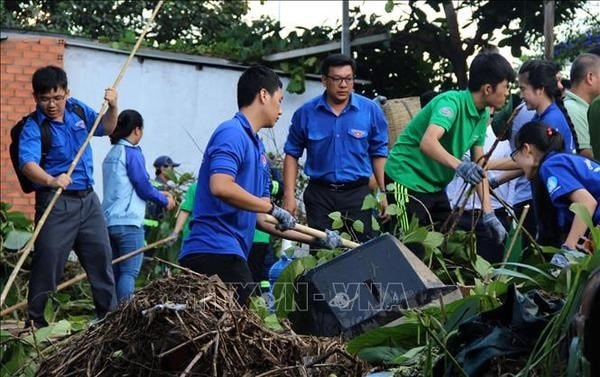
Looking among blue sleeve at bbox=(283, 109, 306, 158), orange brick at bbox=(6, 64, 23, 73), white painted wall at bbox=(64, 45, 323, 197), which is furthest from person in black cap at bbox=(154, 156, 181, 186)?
blue sleeve at bbox=(283, 109, 306, 158)

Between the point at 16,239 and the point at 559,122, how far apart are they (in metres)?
4.58

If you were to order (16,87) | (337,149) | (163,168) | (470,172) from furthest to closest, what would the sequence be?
1. (16,87)
2. (163,168)
3. (337,149)
4. (470,172)

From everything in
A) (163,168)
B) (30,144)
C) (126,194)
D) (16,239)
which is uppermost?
(30,144)

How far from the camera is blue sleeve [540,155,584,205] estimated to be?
21.6ft

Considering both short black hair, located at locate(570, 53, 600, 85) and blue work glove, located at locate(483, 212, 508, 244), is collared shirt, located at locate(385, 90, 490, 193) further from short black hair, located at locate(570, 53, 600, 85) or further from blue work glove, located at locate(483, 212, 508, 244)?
short black hair, located at locate(570, 53, 600, 85)

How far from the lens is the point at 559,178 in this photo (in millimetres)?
6652

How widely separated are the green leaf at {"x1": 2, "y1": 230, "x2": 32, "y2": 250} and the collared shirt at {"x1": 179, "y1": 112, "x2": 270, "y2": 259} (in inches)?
154

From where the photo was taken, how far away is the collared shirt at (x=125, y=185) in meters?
9.98

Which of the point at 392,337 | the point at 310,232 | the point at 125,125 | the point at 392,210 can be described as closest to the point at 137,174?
the point at 125,125

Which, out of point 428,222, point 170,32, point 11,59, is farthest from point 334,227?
point 170,32

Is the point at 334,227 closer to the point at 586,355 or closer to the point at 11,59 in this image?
the point at 586,355

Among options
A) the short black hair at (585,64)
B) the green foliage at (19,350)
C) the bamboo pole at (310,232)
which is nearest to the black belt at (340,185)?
the short black hair at (585,64)

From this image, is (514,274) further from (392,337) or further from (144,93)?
(144,93)

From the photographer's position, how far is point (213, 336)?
437cm
